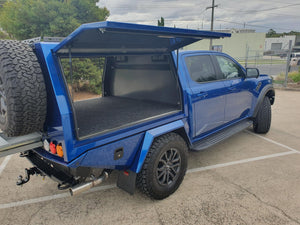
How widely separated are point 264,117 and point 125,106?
10.8 ft

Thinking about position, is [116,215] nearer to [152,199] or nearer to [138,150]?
[152,199]

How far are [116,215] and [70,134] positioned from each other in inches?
49.2

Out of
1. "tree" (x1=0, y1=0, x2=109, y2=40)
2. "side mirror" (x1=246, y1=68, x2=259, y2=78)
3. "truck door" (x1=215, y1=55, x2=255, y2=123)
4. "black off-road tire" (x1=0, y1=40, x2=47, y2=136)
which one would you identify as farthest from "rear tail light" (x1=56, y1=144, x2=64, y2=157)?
"tree" (x1=0, y1=0, x2=109, y2=40)

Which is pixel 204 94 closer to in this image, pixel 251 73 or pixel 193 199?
A: pixel 193 199

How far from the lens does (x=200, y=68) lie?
3588mm

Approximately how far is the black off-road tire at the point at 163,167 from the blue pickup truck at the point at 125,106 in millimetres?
12

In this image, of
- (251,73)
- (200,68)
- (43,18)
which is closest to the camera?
(200,68)

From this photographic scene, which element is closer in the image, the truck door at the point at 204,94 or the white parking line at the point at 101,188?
the white parking line at the point at 101,188

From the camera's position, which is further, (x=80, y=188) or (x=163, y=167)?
(x=163, y=167)

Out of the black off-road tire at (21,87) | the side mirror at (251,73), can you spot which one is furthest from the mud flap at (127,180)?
the side mirror at (251,73)

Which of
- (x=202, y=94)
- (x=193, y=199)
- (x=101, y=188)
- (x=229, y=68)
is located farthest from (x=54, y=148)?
(x=229, y=68)

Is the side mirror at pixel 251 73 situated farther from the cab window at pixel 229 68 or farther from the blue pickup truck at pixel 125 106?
the cab window at pixel 229 68

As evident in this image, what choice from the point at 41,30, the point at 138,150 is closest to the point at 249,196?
the point at 138,150

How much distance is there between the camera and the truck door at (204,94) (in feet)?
10.8
